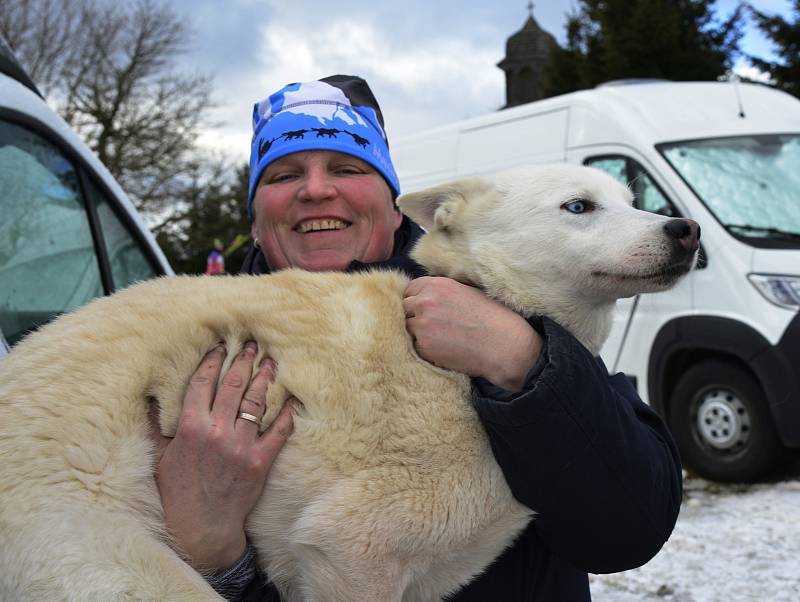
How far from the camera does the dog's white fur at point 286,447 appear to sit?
1729 mm

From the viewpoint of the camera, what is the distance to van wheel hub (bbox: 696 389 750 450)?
6559mm

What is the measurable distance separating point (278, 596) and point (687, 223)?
156 centimetres

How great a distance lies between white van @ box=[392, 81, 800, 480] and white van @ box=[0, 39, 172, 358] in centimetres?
402

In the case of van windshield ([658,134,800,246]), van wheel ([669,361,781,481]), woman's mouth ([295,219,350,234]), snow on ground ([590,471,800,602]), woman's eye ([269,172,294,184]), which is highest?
van windshield ([658,134,800,246])

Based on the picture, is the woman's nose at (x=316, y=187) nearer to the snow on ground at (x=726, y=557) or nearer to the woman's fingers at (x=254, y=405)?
the woman's fingers at (x=254, y=405)

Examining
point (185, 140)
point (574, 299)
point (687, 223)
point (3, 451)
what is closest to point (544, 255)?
point (574, 299)

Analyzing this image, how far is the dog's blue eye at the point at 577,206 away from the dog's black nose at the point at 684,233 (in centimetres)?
28

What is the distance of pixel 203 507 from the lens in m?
1.95

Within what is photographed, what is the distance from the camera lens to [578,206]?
248 centimetres

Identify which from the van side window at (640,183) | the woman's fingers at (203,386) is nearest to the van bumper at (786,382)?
the van side window at (640,183)

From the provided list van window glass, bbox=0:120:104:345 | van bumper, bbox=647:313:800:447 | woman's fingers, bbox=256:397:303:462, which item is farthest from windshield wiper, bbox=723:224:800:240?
woman's fingers, bbox=256:397:303:462

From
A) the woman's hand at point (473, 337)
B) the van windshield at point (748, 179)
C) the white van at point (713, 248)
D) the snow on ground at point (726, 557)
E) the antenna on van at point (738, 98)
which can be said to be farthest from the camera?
the antenna on van at point (738, 98)

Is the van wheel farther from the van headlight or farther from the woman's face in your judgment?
the woman's face

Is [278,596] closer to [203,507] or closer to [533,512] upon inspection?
[203,507]
